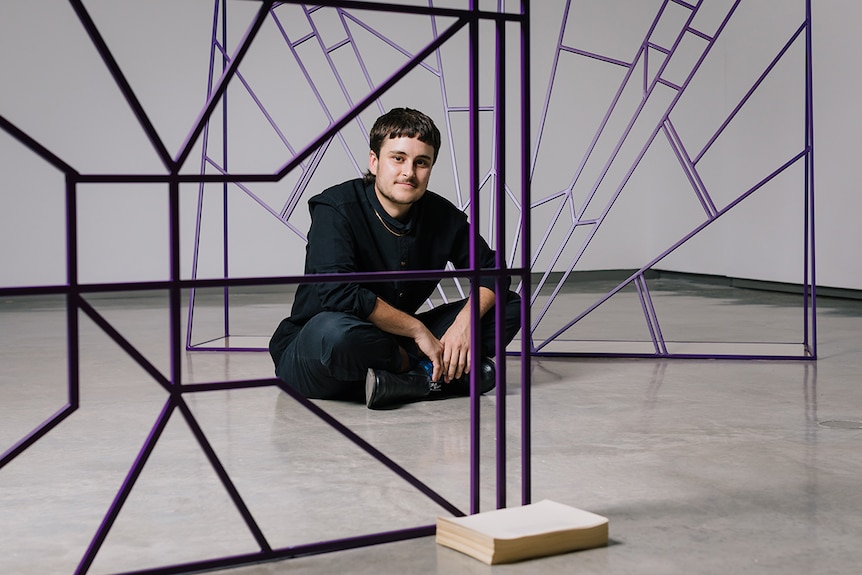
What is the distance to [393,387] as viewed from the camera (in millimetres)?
2980

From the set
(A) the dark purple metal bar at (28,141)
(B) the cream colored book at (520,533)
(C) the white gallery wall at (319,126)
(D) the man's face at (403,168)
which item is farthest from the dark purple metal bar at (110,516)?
(C) the white gallery wall at (319,126)

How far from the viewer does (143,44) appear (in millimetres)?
6660

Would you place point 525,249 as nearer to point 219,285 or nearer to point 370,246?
point 219,285

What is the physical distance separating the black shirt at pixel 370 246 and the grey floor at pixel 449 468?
0.31m

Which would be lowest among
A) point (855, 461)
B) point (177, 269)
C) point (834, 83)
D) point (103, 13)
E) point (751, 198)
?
point (855, 461)

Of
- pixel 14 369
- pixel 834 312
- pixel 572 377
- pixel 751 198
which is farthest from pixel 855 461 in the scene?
pixel 751 198

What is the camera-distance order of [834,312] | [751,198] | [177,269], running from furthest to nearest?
[751,198], [834,312], [177,269]

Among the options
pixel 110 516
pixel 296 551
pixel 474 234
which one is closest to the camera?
pixel 110 516

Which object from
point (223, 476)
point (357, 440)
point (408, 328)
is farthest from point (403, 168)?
point (223, 476)

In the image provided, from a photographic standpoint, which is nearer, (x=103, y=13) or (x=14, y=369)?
(x=14, y=369)

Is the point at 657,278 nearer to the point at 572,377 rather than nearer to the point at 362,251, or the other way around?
the point at 572,377

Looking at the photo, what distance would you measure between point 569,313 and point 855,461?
341cm

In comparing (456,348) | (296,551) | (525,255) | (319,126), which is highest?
(319,126)

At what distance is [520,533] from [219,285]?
600 millimetres
